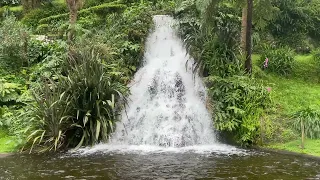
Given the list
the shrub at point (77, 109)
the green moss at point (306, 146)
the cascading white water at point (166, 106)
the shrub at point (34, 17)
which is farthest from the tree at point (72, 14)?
the green moss at point (306, 146)

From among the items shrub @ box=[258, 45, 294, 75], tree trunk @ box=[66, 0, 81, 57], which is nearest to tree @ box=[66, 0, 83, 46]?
tree trunk @ box=[66, 0, 81, 57]

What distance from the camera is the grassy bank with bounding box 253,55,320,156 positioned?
390 inches

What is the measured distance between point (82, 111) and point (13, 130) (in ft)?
7.30

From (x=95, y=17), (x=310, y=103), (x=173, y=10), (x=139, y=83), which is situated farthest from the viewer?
(x=95, y=17)

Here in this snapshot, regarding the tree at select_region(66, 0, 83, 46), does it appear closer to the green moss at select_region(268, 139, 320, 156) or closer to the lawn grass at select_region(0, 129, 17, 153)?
the lawn grass at select_region(0, 129, 17, 153)

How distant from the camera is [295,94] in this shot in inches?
491

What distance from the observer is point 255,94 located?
10.9 metres

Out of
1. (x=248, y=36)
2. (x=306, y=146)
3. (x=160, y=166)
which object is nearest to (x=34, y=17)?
(x=248, y=36)

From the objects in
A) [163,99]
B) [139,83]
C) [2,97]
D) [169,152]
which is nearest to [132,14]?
[139,83]

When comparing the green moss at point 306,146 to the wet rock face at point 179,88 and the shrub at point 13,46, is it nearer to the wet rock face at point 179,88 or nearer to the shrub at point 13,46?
the wet rock face at point 179,88

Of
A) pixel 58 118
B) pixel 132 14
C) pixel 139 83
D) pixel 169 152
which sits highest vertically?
pixel 132 14

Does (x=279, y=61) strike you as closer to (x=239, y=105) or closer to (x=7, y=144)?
(x=239, y=105)

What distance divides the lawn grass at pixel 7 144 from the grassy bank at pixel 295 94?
695 cm

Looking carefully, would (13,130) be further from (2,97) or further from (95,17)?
(95,17)
